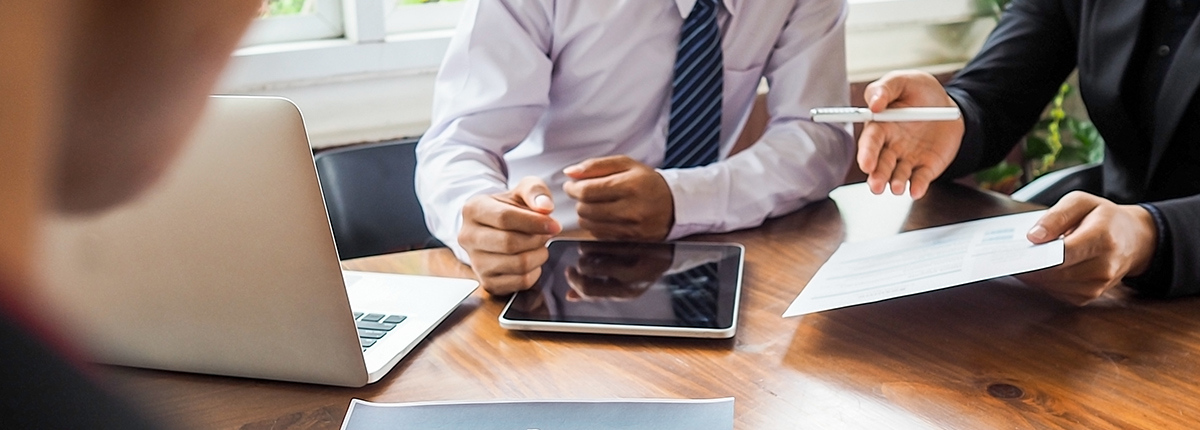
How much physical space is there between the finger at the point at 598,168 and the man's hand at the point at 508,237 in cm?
8

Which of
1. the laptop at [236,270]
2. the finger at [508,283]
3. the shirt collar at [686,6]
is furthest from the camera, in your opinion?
the shirt collar at [686,6]

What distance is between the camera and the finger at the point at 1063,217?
943 mm

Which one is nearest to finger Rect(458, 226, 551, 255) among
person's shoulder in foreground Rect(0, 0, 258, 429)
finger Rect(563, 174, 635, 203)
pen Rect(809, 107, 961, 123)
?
finger Rect(563, 174, 635, 203)

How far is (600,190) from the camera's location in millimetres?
1139

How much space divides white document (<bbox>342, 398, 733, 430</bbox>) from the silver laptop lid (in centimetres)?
7

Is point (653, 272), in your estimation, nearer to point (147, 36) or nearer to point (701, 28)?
point (701, 28)

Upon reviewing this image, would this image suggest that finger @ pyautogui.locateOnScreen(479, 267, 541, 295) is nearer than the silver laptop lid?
No

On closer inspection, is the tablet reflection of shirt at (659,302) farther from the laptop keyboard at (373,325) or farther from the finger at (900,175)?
the finger at (900,175)

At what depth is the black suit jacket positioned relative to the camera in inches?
54.1

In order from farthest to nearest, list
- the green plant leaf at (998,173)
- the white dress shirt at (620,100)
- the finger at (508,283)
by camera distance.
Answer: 1. the green plant leaf at (998,173)
2. the white dress shirt at (620,100)
3. the finger at (508,283)

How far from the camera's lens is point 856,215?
1.25 metres

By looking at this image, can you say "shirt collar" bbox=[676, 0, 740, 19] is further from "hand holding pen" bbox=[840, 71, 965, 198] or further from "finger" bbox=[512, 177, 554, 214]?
"finger" bbox=[512, 177, 554, 214]

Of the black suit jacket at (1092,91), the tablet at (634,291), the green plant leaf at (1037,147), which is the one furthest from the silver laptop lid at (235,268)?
the green plant leaf at (1037,147)

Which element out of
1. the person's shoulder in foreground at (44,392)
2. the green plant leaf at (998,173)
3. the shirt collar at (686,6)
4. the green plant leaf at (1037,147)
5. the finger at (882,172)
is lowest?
the green plant leaf at (998,173)
